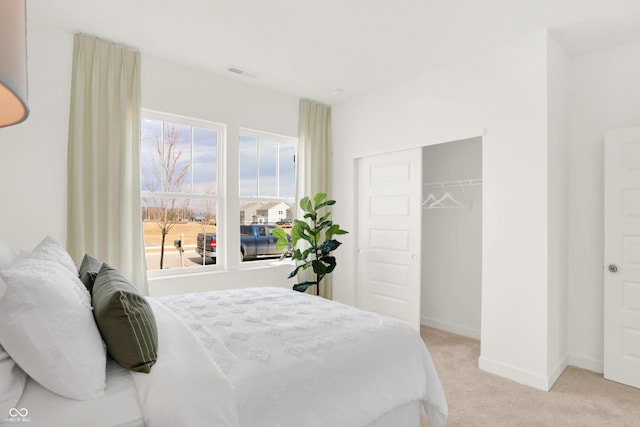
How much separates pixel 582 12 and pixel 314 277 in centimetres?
358

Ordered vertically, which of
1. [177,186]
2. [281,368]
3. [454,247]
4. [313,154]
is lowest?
[281,368]

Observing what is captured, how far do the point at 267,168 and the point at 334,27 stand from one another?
1.95m

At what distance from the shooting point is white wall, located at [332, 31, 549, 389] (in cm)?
286

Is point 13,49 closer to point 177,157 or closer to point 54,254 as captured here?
point 54,254

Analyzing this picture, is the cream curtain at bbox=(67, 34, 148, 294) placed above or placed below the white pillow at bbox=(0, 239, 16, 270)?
above

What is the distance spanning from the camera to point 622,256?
288 centimetres

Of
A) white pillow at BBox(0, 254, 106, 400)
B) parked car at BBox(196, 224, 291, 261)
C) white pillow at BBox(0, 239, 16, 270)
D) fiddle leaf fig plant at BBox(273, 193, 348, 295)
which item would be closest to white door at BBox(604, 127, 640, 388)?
fiddle leaf fig plant at BBox(273, 193, 348, 295)

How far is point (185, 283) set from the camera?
3.60 m

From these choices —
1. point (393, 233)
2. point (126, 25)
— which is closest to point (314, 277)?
point (393, 233)

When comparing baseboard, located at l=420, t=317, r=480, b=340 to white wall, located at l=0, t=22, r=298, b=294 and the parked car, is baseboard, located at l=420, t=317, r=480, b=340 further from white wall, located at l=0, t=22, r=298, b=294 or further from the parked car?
white wall, located at l=0, t=22, r=298, b=294

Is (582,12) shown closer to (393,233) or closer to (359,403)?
(393,233)

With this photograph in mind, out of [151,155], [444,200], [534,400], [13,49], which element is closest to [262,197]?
[151,155]

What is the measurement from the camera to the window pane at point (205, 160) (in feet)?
12.6

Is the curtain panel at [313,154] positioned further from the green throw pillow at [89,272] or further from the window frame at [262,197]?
the green throw pillow at [89,272]
